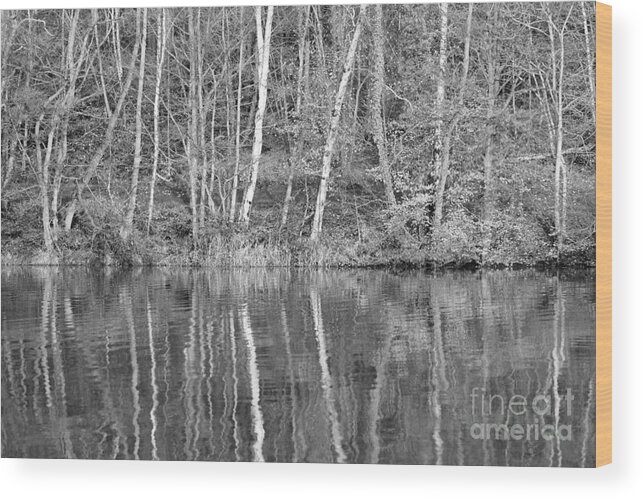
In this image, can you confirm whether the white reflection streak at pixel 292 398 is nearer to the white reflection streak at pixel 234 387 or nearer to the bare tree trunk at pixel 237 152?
the white reflection streak at pixel 234 387

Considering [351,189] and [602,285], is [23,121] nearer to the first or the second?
[351,189]

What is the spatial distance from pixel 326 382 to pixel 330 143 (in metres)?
3.60

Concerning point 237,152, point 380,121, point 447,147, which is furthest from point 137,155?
point 447,147

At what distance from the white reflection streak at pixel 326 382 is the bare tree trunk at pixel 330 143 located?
840 mm

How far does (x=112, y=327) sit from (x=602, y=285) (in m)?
5.09

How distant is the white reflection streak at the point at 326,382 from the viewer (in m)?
8.52

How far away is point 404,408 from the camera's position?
8742 millimetres

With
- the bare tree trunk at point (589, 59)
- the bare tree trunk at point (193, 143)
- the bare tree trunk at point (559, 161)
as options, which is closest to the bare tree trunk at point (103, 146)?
the bare tree trunk at point (193, 143)

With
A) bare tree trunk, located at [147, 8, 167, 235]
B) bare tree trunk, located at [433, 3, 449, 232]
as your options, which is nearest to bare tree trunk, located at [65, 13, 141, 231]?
bare tree trunk, located at [147, 8, 167, 235]

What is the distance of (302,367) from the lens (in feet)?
31.9

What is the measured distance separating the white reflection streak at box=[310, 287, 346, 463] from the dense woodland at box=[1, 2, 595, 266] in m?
0.64

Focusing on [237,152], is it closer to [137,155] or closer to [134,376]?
[137,155]

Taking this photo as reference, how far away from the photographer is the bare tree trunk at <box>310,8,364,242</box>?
11617 millimetres

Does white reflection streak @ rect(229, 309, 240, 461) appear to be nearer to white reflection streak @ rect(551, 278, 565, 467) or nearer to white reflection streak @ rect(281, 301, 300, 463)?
white reflection streak @ rect(281, 301, 300, 463)
